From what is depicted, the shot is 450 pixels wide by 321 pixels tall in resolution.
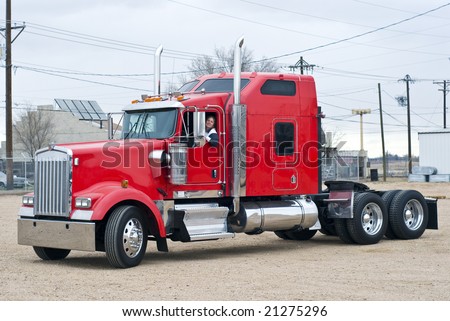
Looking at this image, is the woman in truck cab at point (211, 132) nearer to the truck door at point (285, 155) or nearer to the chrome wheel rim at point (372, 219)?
the truck door at point (285, 155)

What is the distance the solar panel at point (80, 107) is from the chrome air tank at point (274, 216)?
61.7 meters

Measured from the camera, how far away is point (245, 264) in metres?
14.5

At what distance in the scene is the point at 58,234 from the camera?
13836 millimetres

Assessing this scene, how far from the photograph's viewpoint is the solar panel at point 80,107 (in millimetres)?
77688

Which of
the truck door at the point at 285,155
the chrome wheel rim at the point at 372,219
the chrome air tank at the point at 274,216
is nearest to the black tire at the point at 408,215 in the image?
the chrome wheel rim at the point at 372,219

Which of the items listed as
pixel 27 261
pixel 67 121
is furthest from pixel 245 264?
pixel 67 121

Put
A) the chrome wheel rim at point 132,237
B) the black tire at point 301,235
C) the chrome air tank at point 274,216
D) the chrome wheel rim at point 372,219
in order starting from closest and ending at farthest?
1. the chrome wheel rim at point 132,237
2. the chrome air tank at point 274,216
3. the chrome wheel rim at point 372,219
4. the black tire at point 301,235

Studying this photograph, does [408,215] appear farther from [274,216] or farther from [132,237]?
[132,237]

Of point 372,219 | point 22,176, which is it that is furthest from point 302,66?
point 372,219

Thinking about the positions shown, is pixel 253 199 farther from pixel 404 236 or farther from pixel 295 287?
pixel 295 287

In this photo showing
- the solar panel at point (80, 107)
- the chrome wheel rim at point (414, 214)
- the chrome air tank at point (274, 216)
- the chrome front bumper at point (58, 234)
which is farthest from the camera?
the solar panel at point (80, 107)

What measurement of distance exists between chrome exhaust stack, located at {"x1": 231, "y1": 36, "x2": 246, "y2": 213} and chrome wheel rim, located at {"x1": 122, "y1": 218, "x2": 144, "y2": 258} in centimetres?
243

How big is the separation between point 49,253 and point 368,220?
6.75 meters

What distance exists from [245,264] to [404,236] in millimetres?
5234
